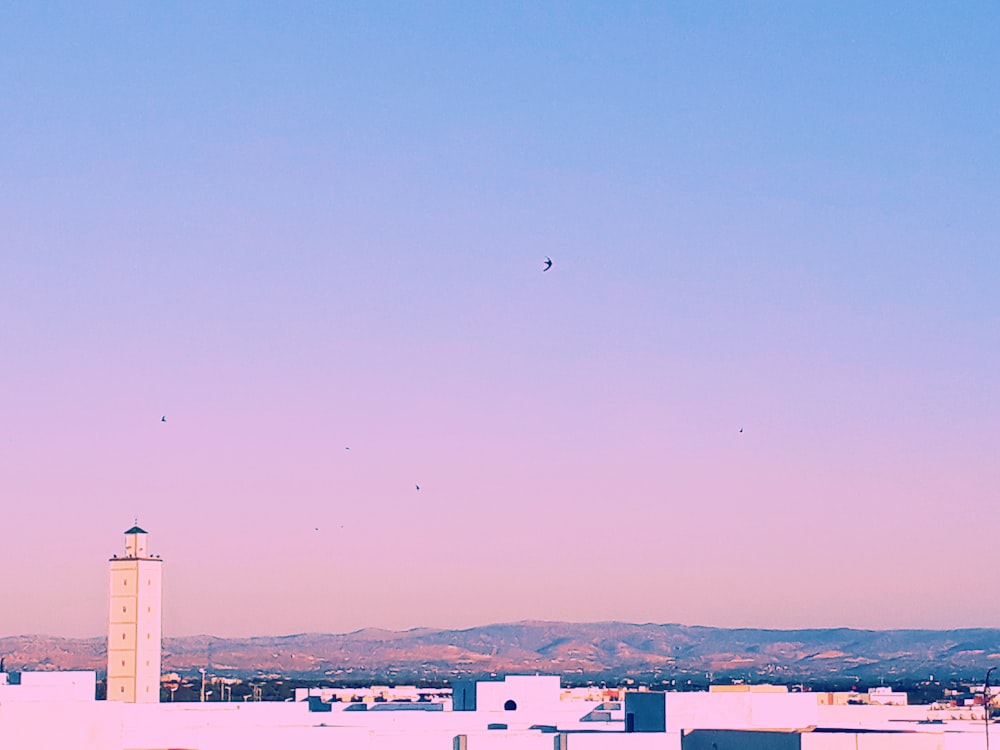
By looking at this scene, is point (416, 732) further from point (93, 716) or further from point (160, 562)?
point (160, 562)

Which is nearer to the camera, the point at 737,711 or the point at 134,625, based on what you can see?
the point at 737,711

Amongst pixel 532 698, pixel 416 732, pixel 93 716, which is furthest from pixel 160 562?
pixel 93 716

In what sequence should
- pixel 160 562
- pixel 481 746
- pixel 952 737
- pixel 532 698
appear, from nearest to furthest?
pixel 952 737 < pixel 481 746 < pixel 532 698 < pixel 160 562

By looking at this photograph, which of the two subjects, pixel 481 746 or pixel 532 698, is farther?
pixel 532 698

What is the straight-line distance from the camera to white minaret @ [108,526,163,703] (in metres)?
87.9

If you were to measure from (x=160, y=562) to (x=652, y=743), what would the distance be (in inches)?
1667

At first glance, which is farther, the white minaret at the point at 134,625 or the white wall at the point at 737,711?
the white minaret at the point at 134,625

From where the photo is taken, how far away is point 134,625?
293 ft

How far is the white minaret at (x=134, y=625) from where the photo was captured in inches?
3462

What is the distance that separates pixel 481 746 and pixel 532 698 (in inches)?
1027

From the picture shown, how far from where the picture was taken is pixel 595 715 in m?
78.2

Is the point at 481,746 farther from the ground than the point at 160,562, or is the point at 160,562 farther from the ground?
the point at 160,562

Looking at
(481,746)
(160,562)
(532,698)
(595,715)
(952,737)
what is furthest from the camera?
(160,562)

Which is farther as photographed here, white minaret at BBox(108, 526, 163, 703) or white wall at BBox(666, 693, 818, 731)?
white minaret at BBox(108, 526, 163, 703)
